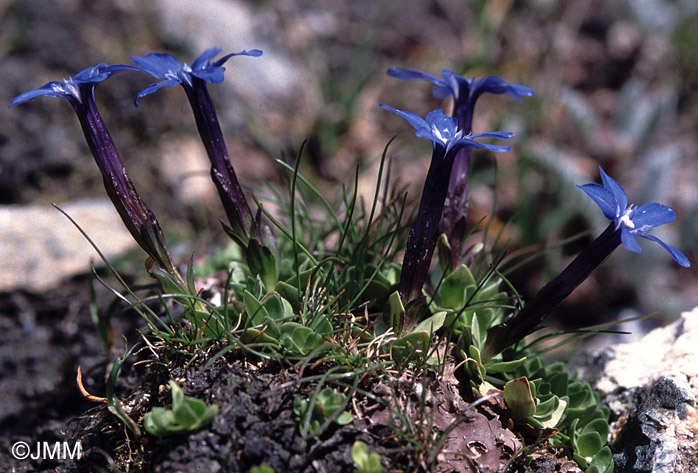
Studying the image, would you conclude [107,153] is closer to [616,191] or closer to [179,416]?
[179,416]

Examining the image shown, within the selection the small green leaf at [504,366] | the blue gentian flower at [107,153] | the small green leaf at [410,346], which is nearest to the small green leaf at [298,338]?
the small green leaf at [410,346]

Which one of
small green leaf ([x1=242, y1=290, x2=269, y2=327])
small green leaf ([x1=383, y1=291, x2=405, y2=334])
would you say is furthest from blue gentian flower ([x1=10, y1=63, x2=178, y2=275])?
small green leaf ([x1=383, y1=291, x2=405, y2=334])

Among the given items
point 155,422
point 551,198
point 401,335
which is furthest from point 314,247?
point 551,198

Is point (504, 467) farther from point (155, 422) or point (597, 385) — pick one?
point (155, 422)

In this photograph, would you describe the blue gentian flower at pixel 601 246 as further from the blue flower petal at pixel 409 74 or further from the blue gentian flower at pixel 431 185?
the blue flower petal at pixel 409 74

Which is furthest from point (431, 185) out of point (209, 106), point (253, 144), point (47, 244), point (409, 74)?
point (253, 144)
